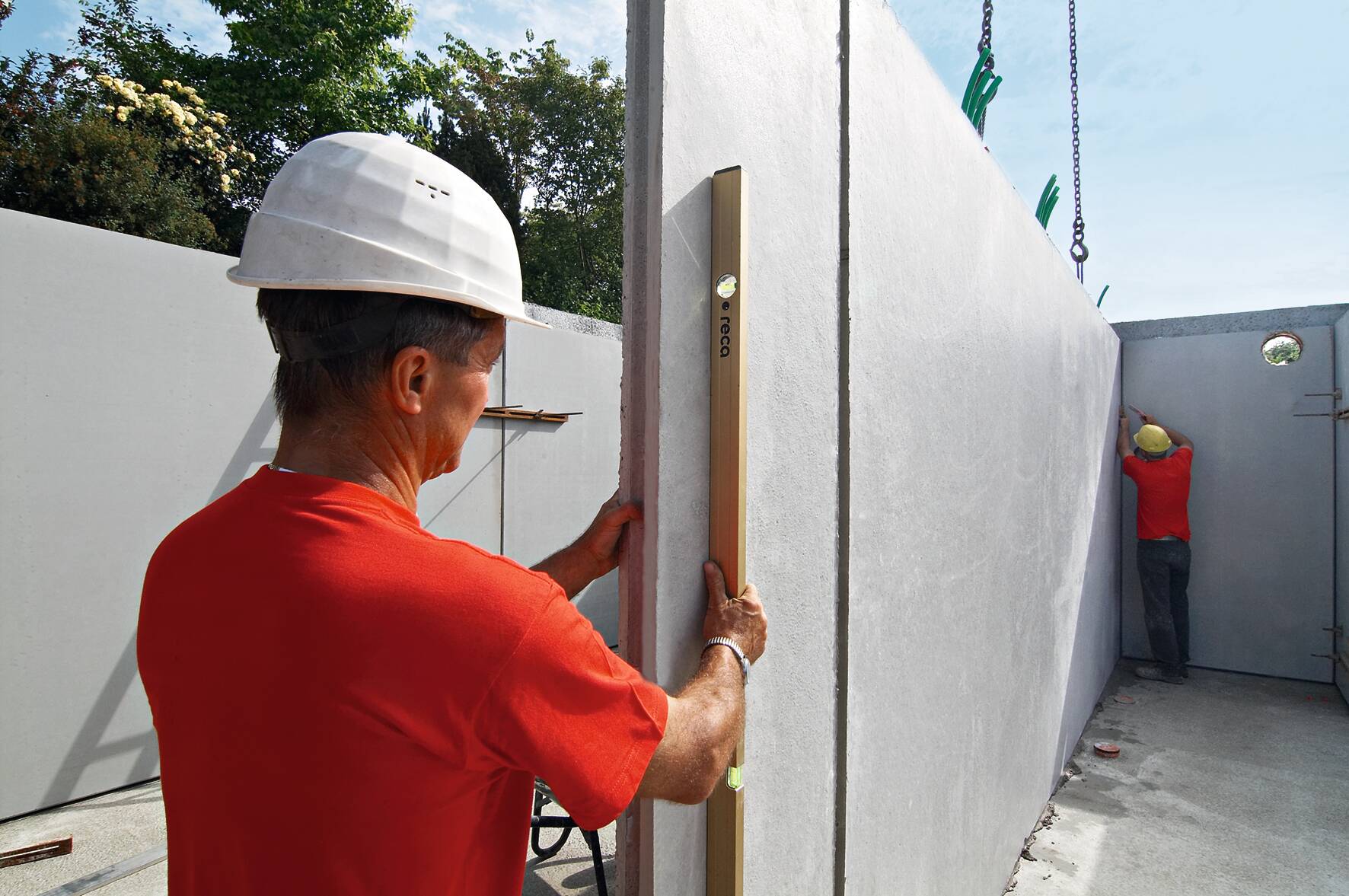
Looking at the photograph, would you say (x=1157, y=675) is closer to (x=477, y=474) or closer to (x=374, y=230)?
(x=477, y=474)

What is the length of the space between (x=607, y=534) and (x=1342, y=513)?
8.04 m

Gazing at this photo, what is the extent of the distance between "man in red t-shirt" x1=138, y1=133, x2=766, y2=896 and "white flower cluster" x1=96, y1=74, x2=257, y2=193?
9.68 metres

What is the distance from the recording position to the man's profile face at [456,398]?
1.05 meters

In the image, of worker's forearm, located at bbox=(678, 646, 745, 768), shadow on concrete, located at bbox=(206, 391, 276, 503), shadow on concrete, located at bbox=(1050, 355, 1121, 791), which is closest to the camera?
worker's forearm, located at bbox=(678, 646, 745, 768)

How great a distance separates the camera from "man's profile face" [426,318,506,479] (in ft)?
3.43

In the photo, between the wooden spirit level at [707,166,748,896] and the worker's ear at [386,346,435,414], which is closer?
the worker's ear at [386,346,435,414]

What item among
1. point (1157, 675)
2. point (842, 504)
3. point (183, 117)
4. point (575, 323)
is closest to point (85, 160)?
point (183, 117)

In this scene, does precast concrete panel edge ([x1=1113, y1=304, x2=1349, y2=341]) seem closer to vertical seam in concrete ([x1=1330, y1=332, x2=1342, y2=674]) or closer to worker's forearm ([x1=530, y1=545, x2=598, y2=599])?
vertical seam in concrete ([x1=1330, y1=332, x2=1342, y2=674])

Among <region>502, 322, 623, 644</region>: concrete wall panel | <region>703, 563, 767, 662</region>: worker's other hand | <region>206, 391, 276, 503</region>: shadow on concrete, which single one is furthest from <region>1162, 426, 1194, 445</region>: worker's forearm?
<region>206, 391, 276, 503</region>: shadow on concrete

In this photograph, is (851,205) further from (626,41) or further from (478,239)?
(478,239)

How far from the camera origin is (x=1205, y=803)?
14.6 feet

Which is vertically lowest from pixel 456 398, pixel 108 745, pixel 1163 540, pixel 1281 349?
pixel 108 745

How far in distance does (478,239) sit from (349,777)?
72 centimetres

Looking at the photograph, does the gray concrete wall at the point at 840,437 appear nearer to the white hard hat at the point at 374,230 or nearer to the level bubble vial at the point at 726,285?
the level bubble vial at the point at 726,285
